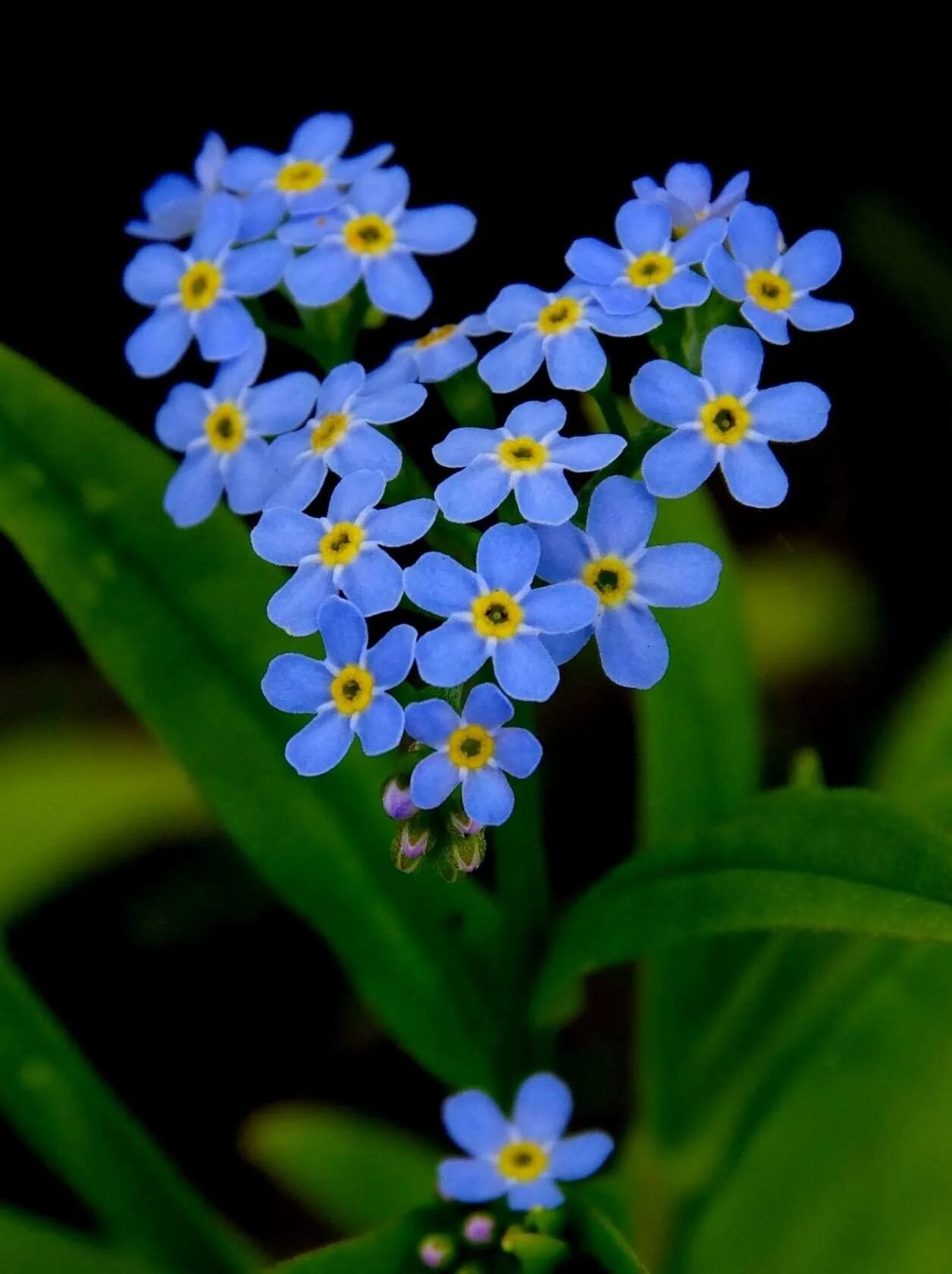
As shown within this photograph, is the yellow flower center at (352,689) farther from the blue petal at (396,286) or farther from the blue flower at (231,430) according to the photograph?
the blue petal at (396,286)

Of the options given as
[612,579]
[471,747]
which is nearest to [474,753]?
[471,747]

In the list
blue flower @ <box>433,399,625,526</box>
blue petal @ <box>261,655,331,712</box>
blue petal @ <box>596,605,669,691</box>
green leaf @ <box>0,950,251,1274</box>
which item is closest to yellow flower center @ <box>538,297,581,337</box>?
blue flower @ <box>433,399,625,526</box>

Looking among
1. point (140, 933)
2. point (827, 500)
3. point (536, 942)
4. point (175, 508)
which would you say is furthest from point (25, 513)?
point (827, 500)

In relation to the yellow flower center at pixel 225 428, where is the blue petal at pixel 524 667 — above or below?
below

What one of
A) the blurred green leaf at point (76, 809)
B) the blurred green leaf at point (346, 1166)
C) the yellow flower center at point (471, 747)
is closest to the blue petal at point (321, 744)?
the yellow flower center at point (471, 747)

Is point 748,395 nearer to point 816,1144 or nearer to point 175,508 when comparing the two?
point 175,508
